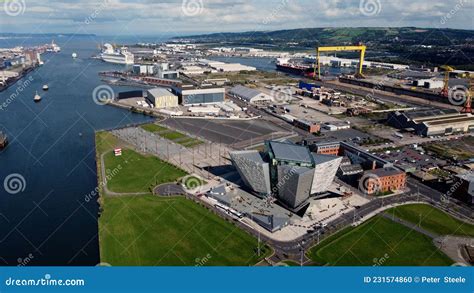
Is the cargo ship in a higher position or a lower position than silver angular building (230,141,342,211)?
higher

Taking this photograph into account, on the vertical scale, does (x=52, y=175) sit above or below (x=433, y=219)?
above

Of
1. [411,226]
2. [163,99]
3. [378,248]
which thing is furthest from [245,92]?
[378,248]

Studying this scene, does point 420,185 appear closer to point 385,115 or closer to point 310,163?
point 310,163

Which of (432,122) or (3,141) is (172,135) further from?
(432,122)

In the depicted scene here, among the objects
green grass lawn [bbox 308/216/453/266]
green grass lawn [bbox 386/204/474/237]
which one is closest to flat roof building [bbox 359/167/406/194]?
green grass lawn [bbox 386/204/474/237]

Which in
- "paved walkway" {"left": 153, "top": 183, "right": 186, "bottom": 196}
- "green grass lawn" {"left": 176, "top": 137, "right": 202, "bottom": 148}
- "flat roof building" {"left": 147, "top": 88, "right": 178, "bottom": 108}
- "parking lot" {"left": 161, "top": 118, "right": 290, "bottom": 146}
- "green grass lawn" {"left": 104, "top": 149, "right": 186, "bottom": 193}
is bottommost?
"paved walkway" {"left": 153, "top": 183, "right": 186, "bottom": 196}

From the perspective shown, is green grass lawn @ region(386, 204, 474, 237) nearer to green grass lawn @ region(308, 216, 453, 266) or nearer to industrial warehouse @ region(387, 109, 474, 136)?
green grass lawn @ region(308, 216, 453, 266)

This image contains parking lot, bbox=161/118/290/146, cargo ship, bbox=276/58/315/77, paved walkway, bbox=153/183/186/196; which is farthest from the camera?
cargo ship, bbox=276/58/315/77

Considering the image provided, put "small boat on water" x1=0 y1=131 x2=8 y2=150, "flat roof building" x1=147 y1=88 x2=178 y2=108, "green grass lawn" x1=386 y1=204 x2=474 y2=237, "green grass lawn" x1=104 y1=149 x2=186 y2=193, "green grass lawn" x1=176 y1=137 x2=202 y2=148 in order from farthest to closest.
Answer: "flat roof building" x1=147 y1=88 x2=178 y2=108, "green grass lawn" x1=176 y1=137 x2=202 y2=148, "small boat on water" x1=0 y1=131 x2=8 y2=150, "green grass lawn" x1=104 y1=149 x2=186 y2=193, "green grass lawn" x1=386 y1=204 x2=474 y2=237
